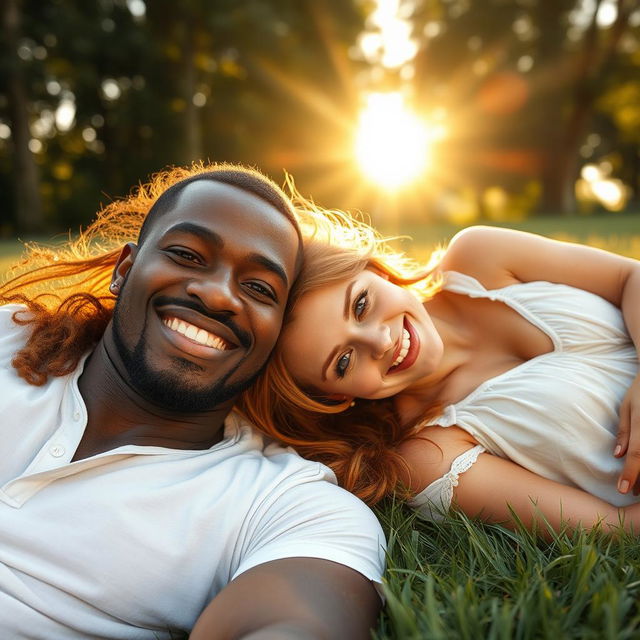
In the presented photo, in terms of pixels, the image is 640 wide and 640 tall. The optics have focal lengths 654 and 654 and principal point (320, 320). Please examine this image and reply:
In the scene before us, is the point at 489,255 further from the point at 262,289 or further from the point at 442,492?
the point at 262,289

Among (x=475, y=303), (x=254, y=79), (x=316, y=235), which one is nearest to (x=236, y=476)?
(x=316, y=235)

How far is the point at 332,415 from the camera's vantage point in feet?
10.4

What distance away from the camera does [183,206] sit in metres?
2.46

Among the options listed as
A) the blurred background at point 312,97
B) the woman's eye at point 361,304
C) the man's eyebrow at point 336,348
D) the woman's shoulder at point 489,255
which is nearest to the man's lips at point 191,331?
the man's eyebrow at point 336,348

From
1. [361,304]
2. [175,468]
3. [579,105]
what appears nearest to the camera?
[175,468]

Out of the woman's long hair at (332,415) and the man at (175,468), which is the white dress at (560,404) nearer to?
the woman's long hair at (332,415)

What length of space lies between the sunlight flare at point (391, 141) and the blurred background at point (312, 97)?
11cm

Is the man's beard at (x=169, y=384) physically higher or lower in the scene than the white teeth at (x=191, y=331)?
lower

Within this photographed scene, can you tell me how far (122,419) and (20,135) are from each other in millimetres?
24266

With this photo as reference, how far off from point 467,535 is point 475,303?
51.1 inches

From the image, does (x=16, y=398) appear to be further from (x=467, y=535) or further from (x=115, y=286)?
(x=467, y=535)

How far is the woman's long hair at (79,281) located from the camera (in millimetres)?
2496

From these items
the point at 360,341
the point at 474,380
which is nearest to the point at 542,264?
the point at 474,380

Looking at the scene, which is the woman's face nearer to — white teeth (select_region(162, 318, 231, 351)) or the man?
the man
